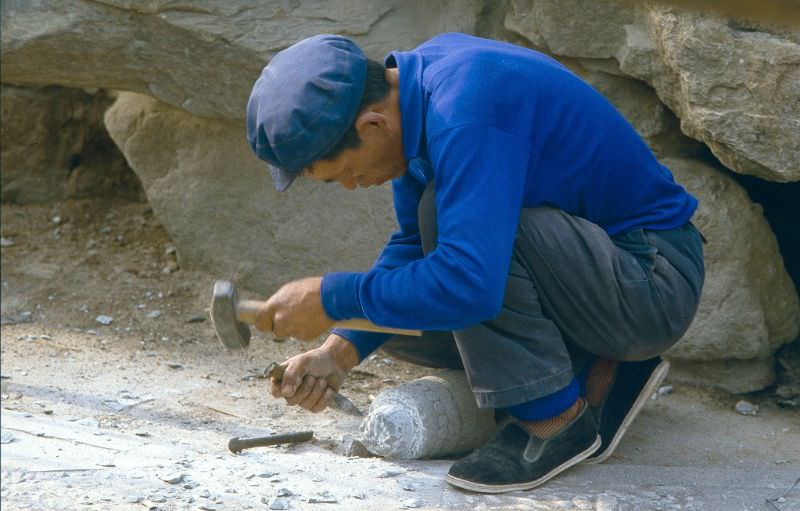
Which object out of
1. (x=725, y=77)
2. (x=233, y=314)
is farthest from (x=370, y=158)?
(x=725, y=77)

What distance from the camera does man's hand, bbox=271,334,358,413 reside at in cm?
274

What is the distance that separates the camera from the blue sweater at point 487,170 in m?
2.17

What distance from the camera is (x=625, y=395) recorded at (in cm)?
289

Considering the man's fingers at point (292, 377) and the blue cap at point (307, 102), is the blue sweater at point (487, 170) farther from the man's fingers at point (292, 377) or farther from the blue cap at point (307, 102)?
the man's fingers at point (292, 377)

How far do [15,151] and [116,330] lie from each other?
4.44ft

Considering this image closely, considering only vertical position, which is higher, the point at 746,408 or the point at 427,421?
the point at 427,421

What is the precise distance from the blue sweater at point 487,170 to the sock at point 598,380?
410mm

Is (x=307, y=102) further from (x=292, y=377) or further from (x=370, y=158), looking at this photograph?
(x=292, y=377)

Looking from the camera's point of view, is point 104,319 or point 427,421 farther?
point 104,319

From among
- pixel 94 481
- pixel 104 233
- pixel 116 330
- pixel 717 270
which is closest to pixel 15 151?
pixel 104 233

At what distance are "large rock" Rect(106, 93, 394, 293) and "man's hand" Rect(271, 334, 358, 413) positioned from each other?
1.05 m

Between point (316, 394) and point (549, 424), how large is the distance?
1.94 feet

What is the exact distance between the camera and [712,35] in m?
2.99

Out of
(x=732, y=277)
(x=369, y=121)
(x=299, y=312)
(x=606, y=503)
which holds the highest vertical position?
(x=369, y=121)
